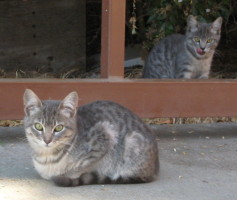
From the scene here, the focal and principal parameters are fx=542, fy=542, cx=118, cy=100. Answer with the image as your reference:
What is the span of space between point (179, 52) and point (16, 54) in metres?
2.22

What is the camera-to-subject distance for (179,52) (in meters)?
6.57

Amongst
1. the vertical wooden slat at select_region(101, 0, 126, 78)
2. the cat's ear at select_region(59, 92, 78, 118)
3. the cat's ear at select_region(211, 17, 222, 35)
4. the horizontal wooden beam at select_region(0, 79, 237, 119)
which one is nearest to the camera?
the cat's ear at select_region(59, 92, 78, 118)

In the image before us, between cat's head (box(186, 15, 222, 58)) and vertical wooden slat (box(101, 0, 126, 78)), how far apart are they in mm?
2000

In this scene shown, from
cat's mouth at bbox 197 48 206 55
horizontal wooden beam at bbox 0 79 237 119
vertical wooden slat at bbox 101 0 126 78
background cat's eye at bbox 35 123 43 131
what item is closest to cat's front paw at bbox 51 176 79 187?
background cat's eye at bbox 35 123 43 131

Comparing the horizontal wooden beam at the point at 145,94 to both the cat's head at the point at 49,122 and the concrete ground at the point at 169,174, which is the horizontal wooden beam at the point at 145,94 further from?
the cat's head at the point at 49,122

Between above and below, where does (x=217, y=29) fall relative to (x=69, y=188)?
above

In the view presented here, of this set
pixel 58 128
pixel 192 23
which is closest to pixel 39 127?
pixel 58 128

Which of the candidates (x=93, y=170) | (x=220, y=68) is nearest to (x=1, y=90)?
(x=93, y=170)

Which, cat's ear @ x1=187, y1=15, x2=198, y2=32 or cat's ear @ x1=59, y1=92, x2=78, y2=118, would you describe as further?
cat's ear @ x1=187, y1=15, x2=198, y2=32

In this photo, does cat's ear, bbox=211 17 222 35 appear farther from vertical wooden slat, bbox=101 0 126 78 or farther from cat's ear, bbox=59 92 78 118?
cat's ear, bbox=59 92 78 118

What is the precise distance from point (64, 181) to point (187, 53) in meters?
3.50

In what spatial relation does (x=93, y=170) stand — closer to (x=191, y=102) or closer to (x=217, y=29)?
(x=191, y=102)

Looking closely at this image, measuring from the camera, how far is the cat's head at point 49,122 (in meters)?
3.32

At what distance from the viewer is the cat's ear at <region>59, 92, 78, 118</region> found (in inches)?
135
